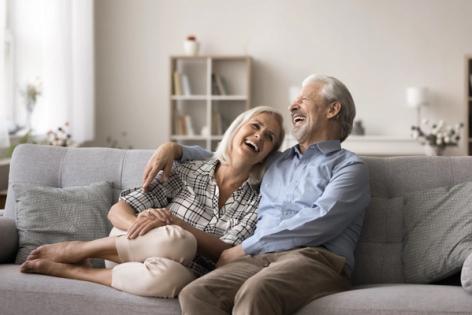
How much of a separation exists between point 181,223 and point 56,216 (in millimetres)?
577

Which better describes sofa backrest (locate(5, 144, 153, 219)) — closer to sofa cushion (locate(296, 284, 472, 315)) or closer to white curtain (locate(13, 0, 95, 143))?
sofa cushion (locate(296, 284, 472, 315))

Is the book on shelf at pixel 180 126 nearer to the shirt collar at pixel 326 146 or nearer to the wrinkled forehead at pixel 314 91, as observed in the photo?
the wrinkled forehead at pixel 314 91

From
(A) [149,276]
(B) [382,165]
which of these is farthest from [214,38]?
(A) [149,276]

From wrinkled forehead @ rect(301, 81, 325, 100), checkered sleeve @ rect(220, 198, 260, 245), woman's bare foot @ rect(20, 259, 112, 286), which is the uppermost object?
wrinkled forehead @ rect(301, 81, 325, 100)

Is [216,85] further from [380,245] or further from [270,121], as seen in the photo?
[380,245]

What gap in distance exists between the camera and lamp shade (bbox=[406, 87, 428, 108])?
23.2 feet

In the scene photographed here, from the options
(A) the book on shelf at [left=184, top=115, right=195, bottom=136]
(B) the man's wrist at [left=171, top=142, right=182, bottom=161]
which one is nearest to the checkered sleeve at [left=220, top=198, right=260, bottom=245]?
(B) the man's wrist at [left=171, top=142, right=182, bottom=161]

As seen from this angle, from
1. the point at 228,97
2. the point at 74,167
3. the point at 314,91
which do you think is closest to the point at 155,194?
the point at 74,167

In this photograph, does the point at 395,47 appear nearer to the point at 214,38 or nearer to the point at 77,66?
the point at 214,38

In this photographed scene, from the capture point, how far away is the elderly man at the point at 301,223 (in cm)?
231

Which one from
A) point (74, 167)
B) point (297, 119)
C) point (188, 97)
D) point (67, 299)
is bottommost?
point (67, 299)

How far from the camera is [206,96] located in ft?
23.9

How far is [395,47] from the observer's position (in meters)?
7.31

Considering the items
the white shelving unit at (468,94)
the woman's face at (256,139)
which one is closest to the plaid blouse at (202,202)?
the woman's face at (256,139)
